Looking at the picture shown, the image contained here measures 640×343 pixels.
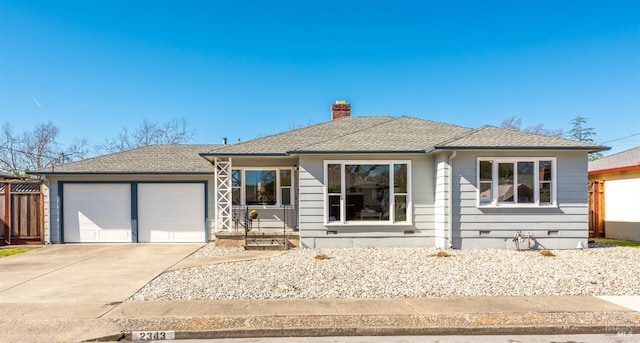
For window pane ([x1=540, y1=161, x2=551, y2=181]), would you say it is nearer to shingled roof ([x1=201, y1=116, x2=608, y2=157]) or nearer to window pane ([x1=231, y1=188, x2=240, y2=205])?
shingled roof ([x1=201, y1=116, x2=608, y2=157])

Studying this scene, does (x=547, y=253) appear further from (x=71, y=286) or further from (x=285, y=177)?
(x=71, y=286)

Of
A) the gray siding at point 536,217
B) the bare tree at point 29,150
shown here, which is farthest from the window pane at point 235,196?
the bare tree at point 29,150

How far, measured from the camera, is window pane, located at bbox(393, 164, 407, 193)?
38.0 ft

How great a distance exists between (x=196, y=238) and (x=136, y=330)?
9301 mm

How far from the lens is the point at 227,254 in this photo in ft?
35.5

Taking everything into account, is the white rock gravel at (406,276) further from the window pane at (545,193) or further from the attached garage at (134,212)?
the attached garage at (134,212)

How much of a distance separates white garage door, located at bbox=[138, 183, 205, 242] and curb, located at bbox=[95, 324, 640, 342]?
955 centimetres

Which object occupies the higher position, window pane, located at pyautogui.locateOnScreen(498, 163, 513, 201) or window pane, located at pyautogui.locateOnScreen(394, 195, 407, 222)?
window pane, located at pyautogui.locateOnScreen(498, 163, 513, 201)

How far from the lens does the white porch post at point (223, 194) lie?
12.7m

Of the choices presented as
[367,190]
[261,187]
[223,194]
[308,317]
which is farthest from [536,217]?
[223,194]

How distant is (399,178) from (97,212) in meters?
10.7

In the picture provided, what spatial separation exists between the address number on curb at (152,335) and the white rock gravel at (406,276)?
4.91 ft

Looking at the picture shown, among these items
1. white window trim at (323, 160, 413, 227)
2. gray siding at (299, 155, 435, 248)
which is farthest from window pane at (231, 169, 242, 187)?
white window trim at (323, 160, 413, 227)

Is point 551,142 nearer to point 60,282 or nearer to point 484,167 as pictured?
point 484,167
